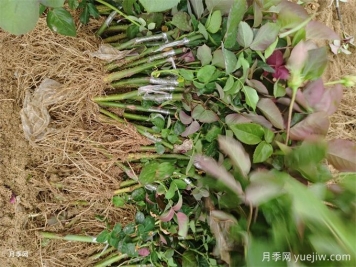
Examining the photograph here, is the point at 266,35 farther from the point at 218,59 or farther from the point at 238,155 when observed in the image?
the point at 238,155

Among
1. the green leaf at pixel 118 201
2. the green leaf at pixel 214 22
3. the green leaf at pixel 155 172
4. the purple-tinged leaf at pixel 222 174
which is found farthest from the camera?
the green leaf at pixel 118 201

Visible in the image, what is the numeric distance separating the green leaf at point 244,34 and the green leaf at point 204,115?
0.16 m

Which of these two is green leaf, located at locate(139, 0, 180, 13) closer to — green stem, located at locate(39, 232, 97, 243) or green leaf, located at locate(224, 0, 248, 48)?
green leaf, located at locate(224, 0, 248, 48)

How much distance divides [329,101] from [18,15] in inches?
24.9

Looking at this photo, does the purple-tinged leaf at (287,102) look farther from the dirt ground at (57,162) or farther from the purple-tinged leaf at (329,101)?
the dirt ground at (57,162)

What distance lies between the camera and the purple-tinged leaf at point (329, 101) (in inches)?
30.0

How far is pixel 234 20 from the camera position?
2.53 ft

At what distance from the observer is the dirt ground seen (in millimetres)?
996

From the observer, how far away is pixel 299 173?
0.72 meters

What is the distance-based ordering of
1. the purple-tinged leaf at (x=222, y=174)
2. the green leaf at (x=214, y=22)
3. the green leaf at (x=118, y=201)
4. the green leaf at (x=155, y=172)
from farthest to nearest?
1. the green leaf at (x=118, y=201)
2. the green leaf at (x=155, y=172)
3. the green leaf at (x=214, y=22)
4. the purple-tinged leaf at (x=222, y=174)

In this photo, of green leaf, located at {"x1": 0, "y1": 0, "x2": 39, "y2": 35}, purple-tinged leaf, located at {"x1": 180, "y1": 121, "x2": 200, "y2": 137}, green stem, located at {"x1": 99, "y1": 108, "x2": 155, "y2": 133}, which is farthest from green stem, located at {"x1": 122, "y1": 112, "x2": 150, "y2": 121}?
green leaf, located at {"x1": 0, "y1": 0, "x2": 39, "y2": 35}

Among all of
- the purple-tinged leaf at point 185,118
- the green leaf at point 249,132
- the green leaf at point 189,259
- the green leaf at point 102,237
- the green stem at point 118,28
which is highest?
the green stem at point 118,28

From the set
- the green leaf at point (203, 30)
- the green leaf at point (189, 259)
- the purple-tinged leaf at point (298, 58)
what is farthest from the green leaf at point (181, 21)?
the green leaf at point (189, 259)

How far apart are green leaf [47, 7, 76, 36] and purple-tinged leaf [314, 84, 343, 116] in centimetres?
57
